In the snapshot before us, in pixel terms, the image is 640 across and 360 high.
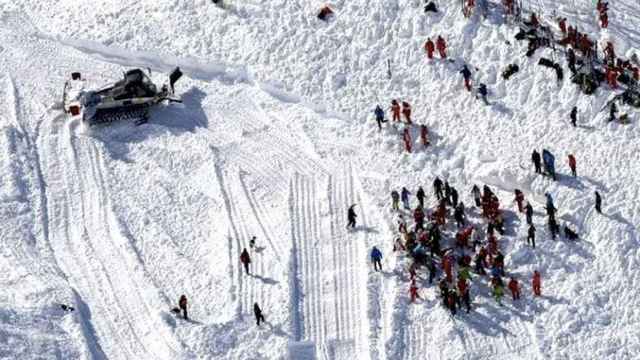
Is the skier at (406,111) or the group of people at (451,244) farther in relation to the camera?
the skier at (406,111)

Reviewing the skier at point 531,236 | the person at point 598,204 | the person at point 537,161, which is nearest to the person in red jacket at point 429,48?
the person at point 537,161

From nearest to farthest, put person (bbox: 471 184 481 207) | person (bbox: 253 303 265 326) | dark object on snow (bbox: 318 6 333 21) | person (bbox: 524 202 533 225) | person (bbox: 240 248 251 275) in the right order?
person (bbox: 253 303 265 326), person (bbox: 240 248 251 275), person (bbox: 524 202 533 225), person (bbox: 471 184 481 207), dark object on snow (bbox: 318 6 333 21)

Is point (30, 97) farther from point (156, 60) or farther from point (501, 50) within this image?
point (501, 50)

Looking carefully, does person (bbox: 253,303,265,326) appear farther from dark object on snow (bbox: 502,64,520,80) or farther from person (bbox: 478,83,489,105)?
dark object on snow (bbox: 502,64,520,80)

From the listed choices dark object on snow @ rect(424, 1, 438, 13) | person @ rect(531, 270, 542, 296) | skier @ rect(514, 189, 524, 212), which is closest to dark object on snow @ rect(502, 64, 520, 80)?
dark object on snow @ rect(424, 1, 438, 13)

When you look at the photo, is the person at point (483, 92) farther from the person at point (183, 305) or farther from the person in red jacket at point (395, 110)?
the person at point (183, 305)

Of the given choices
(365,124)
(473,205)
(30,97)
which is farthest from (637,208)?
(30,97)

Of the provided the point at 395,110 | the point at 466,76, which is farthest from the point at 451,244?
the point at 466,76
